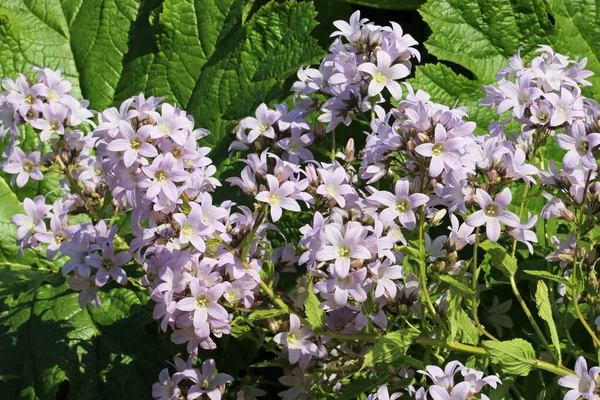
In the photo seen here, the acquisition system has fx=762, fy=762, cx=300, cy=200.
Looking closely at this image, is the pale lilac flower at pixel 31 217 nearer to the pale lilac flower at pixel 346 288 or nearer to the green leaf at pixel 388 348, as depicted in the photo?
the pale lilac flower at pixel 346 288

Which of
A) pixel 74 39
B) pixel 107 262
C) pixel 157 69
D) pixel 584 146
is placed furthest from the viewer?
pixel 74 39

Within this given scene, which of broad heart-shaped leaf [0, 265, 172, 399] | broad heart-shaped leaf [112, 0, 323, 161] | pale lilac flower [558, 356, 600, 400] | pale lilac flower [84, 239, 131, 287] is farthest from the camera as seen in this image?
broad heart-shaped leaf [112, 0, 323, 161]

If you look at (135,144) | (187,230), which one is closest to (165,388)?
(187,230)

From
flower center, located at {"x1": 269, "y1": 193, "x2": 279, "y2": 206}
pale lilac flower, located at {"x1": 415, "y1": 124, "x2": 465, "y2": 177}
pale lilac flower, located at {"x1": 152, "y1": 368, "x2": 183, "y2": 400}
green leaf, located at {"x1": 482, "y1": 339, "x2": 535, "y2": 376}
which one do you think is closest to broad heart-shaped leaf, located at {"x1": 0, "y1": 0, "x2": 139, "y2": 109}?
pale lilac flower, located at {"x1": 152, "y1": 368, "x2": 183, "y2": 400}

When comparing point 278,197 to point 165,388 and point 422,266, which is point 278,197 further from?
point 165,388

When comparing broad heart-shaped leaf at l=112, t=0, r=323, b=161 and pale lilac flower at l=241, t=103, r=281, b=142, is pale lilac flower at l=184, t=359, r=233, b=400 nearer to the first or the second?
pale lilac flower at l=241, t=103, r=281, b=142

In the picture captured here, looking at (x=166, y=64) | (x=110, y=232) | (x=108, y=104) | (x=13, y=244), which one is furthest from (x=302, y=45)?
(x=13, y=244)

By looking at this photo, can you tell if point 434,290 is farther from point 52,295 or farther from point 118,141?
point 52,295
